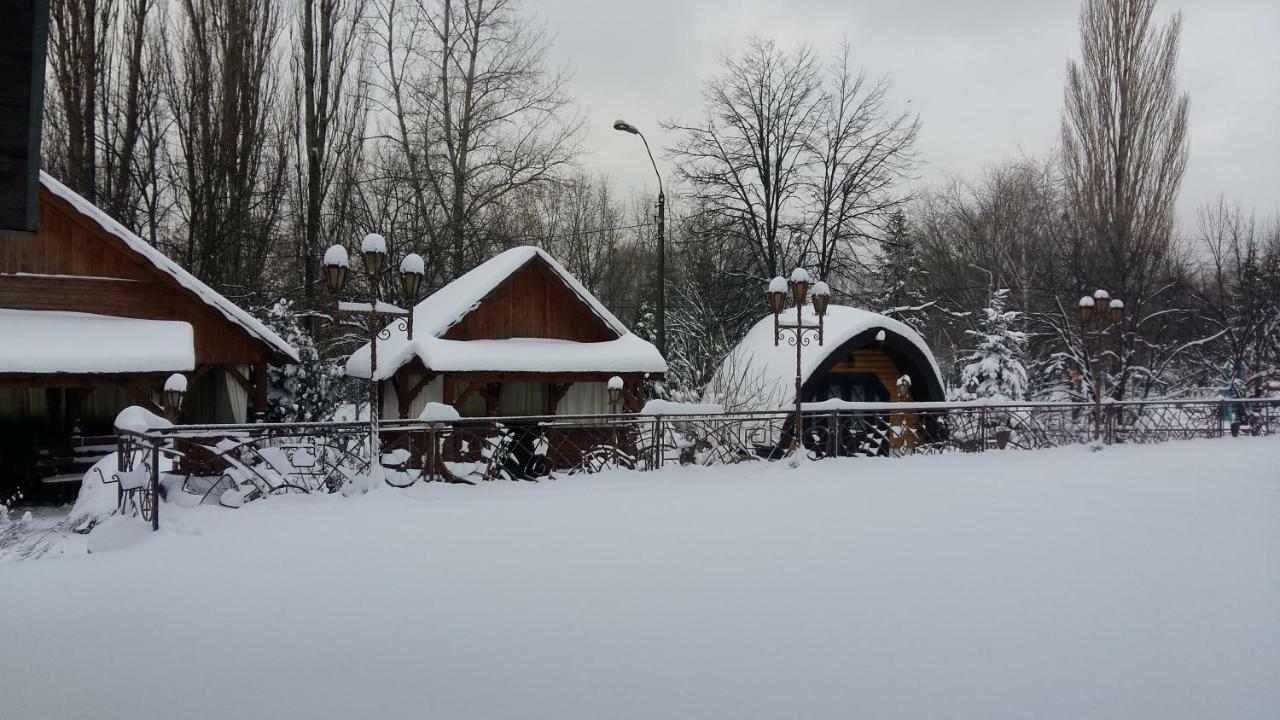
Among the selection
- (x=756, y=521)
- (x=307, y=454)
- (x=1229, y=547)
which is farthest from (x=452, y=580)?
(x=1229, y=547)

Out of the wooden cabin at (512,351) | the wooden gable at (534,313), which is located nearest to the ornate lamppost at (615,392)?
the wooden cabin at (512,351)

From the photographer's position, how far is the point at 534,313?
53.1ft

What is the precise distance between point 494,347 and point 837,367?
808 centimetres

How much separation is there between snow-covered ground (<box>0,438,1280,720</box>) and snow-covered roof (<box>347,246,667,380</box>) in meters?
4.89

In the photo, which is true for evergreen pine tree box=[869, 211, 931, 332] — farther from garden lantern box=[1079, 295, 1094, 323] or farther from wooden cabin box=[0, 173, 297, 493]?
wooden cabin box=[0, 173, 297, 493]

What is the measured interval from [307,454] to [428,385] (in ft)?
17.1

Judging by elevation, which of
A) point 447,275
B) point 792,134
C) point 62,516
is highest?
point 792,134

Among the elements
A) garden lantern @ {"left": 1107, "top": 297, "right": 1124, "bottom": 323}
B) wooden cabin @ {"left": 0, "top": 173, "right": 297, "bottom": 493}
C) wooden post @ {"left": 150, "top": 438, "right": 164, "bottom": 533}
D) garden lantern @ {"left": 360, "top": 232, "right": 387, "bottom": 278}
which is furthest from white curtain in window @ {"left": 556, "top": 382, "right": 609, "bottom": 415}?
garden lantern @ {"left": 1107, "top": 297, "right": 1124, "bottom": 323}

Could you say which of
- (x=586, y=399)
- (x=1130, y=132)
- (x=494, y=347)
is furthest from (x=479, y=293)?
(x=1130, y=132)

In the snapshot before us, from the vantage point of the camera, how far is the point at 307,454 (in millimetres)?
10164

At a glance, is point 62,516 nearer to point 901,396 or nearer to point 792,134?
point 901,396

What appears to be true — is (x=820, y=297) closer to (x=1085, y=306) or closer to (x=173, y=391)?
(x=1085, y=306)

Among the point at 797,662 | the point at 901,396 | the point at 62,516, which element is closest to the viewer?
the point at 797,662

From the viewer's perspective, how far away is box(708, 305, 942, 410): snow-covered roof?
16.3 m
